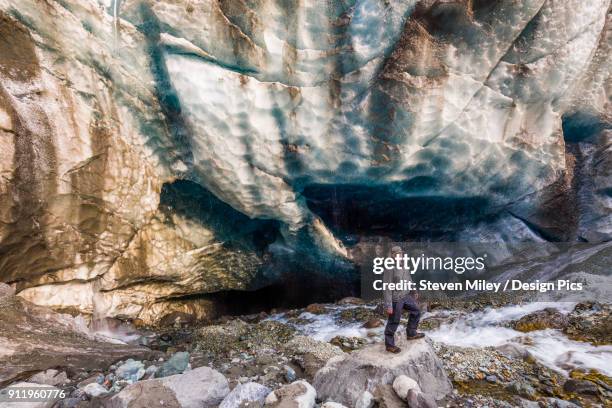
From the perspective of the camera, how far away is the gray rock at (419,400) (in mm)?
4160

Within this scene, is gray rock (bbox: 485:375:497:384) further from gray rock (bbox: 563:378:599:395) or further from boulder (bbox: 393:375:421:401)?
boulder (bbox: 393:375:421:401)

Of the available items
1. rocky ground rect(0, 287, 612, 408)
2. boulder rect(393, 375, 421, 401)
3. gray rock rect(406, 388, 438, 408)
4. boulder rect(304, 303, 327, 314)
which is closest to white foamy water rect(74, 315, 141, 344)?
rocky ground rect(0, 287, 612, 408)

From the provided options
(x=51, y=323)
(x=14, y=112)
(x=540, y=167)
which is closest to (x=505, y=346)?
(x=540, y=167)

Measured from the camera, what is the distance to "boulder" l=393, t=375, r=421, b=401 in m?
4.40

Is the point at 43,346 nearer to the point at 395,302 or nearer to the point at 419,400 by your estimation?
the point at 395,302

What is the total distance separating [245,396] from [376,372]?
5.66 feet

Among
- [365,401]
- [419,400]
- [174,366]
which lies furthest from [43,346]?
[419,400]

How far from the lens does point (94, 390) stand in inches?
208


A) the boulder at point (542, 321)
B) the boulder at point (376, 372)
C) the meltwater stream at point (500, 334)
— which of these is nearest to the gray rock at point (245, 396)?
the boulder at point (376, 372)

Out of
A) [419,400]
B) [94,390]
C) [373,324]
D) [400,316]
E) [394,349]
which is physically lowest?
[94,390]

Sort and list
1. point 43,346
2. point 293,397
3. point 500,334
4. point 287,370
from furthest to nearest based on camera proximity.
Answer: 1. point 500,334
2. point 43,346
3. point 287,370
4. point 293,397

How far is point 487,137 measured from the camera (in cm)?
931

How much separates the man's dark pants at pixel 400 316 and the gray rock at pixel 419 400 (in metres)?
0.98

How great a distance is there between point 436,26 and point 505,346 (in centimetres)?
681
